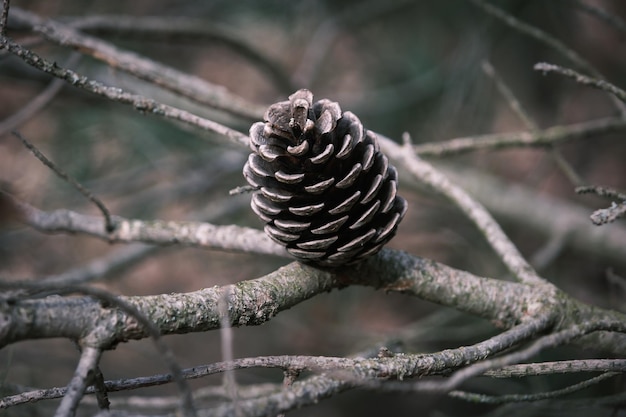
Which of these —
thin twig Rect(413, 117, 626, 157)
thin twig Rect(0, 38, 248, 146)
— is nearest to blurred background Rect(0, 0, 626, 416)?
thin twig Rect(413, 117, 626, 157)

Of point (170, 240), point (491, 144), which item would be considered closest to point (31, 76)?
point (170, 240)

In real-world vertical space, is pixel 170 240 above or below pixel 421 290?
above

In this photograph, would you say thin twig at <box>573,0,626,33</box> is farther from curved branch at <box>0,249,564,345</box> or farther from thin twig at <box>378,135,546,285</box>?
curved branch at <box>0,249,564,345</box>

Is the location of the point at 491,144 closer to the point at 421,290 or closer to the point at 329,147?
the point at 421,290

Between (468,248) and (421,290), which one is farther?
(468,248)

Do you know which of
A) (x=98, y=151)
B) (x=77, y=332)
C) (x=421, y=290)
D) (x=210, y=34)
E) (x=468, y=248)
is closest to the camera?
(x=77, y=332)

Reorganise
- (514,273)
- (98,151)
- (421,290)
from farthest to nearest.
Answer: (98,151) < (514,273) < (421,290)

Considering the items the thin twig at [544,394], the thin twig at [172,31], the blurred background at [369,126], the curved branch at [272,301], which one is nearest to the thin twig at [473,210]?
the curved branch at [272,301]
